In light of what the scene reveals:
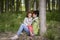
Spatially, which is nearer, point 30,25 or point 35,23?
point 30,25

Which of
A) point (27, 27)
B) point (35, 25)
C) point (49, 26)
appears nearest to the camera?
point (27, 27)

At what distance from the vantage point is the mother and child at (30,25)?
8.34m

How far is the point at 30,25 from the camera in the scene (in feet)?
27.8

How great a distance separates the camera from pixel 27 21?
28.0 feet

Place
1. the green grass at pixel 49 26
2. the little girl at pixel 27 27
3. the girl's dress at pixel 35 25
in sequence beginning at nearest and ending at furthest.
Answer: the green grass at pixel 49 26, the little girl at pixel 27 27, the girl's dress at pixel 35 25

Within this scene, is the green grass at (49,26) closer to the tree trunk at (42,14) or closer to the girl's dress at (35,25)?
the tree trunk at (42,14)

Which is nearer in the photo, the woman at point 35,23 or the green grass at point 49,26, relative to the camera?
the green grass at point 49,26

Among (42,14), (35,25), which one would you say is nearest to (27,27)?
(35,25)

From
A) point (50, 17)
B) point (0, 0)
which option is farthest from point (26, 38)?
point (0, 0)

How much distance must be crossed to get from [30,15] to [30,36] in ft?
2.66

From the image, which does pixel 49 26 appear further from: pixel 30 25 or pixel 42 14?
pixel 30 25

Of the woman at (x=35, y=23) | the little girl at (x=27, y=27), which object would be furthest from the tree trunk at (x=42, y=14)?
the little girl at (x=27, y=27)

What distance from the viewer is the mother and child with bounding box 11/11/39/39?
834cm

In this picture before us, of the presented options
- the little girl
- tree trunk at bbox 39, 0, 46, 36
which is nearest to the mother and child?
the little girl
